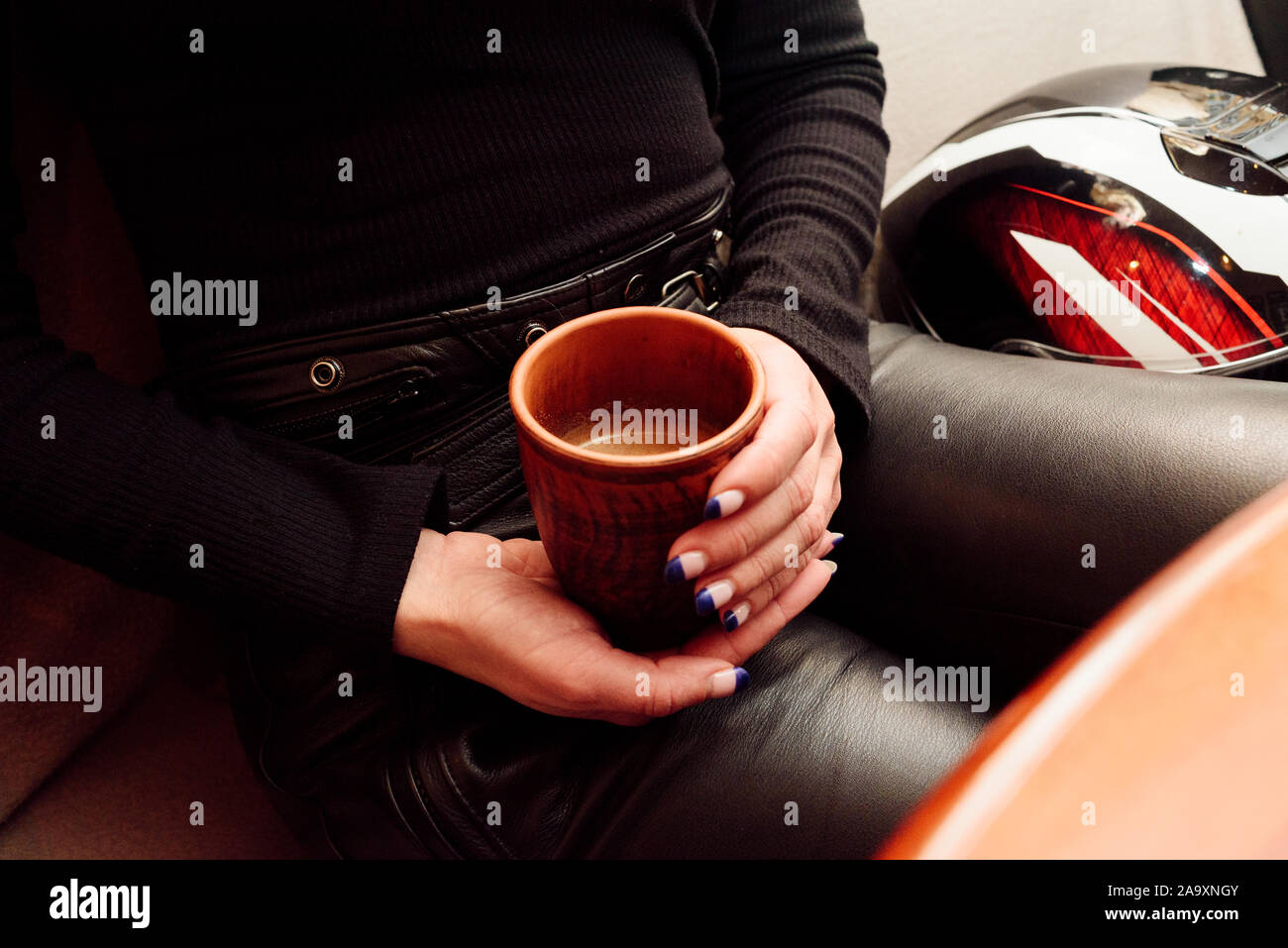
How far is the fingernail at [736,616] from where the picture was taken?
17.7 inches

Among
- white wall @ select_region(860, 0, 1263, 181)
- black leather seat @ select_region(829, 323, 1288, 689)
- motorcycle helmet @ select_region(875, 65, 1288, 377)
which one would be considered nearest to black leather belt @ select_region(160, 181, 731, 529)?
black leather seat @ select_region(829, 323, 1288, 689)

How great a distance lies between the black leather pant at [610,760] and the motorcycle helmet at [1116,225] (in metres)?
0.43

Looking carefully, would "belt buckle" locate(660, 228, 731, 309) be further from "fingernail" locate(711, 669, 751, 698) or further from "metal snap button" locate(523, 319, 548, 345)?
"fingernail" locate(711, 669, 751, 698)

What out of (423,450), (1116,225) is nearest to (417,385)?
(423,450)

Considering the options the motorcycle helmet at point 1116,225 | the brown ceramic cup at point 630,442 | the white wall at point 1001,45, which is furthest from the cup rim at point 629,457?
the white wall at point 1001,45

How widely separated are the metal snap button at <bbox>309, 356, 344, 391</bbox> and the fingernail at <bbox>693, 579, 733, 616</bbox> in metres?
0.28

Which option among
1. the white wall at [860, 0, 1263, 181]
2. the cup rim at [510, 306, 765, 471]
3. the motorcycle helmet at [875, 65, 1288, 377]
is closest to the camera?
the cup rim at [510, 306, 765, 471]

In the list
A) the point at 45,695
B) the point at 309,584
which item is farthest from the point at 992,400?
the point at 45,695

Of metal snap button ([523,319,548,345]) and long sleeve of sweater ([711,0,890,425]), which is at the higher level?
long sleeve of sweater ([711,0,890,425])

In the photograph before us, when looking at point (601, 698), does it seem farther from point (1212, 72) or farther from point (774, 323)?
point (1212, 72)

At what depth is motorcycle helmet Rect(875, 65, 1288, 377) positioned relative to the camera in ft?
2.33

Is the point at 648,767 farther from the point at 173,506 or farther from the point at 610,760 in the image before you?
the point at 173,506

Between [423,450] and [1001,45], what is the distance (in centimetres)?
96

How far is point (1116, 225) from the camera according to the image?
75 centimetres
